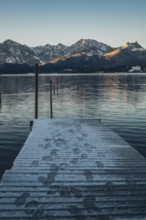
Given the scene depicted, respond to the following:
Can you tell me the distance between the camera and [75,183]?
36.4 ft

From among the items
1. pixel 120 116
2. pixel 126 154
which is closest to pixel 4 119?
pixel 120 116

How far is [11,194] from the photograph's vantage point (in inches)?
393

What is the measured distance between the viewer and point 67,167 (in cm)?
1302

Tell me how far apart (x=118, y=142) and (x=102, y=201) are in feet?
29.8

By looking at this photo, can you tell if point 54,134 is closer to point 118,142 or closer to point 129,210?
point 118,142

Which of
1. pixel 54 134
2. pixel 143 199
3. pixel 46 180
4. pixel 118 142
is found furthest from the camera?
pixel 54 134

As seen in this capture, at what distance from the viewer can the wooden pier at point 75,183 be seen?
29.4 feet

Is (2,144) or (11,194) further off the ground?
(11,194)

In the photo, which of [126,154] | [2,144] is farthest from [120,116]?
[126,154]

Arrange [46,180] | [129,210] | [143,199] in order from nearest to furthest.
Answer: [129,210], [143,199], [46,180]

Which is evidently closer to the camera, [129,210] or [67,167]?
[129,210]

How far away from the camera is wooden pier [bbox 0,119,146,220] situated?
896cm

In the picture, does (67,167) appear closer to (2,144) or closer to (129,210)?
(129,210)

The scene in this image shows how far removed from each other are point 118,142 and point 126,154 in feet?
9.90
